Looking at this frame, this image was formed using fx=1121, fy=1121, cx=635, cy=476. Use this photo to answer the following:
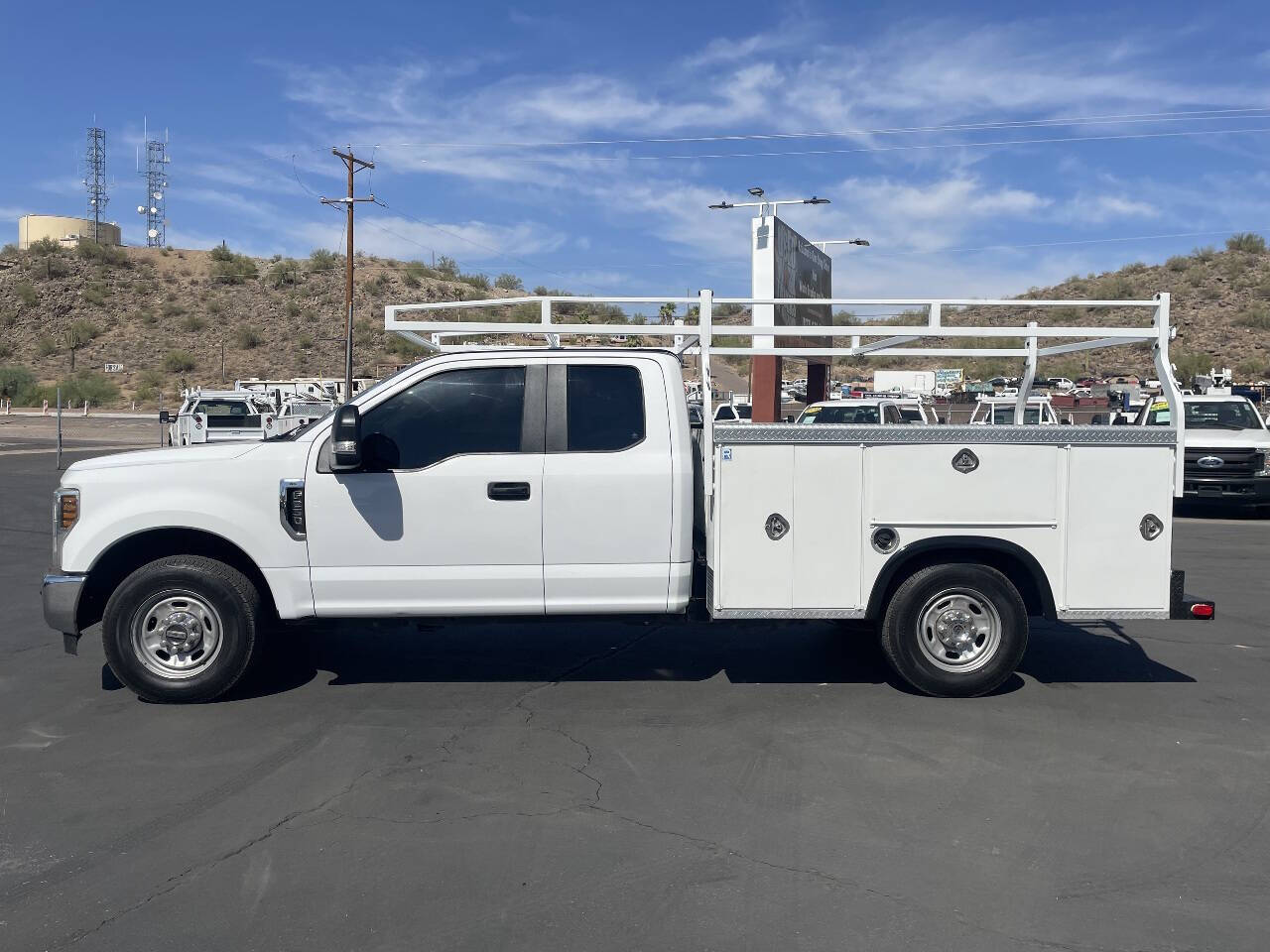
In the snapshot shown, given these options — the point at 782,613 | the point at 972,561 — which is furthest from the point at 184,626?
the point at 972,561

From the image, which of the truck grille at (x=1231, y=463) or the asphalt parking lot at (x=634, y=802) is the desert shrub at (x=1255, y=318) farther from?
the asphalt parking lot at (x=634, y=802)

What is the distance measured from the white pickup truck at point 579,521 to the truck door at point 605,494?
0.01 meters

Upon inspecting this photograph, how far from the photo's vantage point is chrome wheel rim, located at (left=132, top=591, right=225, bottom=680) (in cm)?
677

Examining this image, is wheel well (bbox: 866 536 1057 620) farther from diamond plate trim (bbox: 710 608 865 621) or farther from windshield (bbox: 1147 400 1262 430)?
windshield (bbox: 1147 400 1262 430)

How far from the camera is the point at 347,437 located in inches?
252

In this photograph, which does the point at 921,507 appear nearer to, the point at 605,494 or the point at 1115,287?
the point at 605,494

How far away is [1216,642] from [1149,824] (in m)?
4.31

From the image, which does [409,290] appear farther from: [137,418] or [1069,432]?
[1069,432]

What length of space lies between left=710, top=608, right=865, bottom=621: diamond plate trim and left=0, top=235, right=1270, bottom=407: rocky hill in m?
53.8

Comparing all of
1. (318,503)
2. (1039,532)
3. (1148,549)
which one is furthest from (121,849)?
(1148,549)

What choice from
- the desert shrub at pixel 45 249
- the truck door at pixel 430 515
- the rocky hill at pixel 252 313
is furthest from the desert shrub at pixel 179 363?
the truck door at pixel 430 515

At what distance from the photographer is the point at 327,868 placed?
4609 millimetres

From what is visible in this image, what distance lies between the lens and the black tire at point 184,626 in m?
6.71

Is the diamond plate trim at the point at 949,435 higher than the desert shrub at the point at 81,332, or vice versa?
the desert shrub at the point at 81,332
